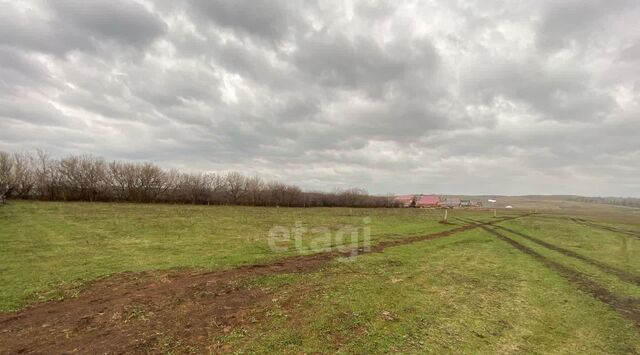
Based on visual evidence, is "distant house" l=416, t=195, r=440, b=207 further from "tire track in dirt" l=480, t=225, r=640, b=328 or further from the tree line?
"tire track in dirt" l=480, t=225, r=640, b=328

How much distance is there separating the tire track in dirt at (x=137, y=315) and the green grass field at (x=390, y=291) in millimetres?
215

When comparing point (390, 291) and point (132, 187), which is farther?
point (132, 187)

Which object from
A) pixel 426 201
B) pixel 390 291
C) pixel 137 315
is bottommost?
pixel 137 315

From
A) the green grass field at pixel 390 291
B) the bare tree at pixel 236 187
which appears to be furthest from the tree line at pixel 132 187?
the green grass field at pixel 390 291

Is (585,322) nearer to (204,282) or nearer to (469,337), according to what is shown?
(469,337)

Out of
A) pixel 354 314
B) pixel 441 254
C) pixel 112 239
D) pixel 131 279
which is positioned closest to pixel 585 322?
pixel 354 314

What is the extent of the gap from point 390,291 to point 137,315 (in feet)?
23.4

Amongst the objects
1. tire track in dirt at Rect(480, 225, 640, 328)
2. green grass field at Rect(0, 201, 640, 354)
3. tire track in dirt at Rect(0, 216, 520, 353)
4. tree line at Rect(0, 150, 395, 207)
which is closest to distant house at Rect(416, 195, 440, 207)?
tree line at Rect(0, 150, 395, 207)

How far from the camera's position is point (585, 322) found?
7863 mm

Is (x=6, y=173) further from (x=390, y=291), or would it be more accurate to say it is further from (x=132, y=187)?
(x=390, y=291)

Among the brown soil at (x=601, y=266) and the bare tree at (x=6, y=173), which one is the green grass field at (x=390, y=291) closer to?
the brown soil at (x=601, y=266)

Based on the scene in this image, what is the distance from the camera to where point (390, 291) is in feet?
31.6

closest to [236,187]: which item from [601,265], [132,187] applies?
[132,187]

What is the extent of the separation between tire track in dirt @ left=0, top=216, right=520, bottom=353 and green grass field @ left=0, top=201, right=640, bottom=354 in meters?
0.22
